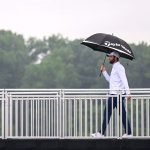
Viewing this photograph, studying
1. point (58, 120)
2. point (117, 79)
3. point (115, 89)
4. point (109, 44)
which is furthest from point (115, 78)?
point (58, 120)

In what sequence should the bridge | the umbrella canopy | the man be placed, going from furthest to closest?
1. the umbrella canopy
2. the man
3. the bridge

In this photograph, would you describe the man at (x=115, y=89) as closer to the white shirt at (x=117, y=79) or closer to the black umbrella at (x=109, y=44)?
the white shirt at (x=117, y=79)

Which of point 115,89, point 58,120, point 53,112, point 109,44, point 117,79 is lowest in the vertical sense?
point 58,120

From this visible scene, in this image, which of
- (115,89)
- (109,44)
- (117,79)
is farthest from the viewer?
(109,44)

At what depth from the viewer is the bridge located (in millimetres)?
22578

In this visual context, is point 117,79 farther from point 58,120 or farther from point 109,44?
point 58,120

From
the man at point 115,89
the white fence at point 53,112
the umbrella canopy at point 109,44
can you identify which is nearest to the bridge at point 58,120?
the white fence at point 53,112

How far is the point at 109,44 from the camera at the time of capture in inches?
922

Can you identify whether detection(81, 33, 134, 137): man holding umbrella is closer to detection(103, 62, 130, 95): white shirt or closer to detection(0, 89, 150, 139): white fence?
detection(103, 62, 130, 95): white shirt

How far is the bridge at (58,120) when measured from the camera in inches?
889

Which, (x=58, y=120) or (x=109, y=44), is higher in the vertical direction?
(x=109, y=44)

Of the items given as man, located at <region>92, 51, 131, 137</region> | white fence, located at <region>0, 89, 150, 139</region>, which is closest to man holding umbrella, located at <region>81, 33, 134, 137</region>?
man, located at <region>92, 51, 131, 137</region>

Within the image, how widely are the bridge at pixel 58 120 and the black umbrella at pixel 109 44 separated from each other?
42.3 inches

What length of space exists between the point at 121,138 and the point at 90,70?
12593cm
